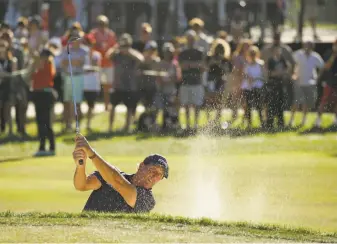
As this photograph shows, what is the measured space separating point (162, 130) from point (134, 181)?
11725 mm

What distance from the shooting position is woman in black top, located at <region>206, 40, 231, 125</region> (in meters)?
22.3

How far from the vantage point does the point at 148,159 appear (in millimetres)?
10594

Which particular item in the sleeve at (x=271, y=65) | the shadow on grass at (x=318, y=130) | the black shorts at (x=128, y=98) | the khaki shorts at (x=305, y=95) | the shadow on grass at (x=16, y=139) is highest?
the sleeve at (x=271, y=65)

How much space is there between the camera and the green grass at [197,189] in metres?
10.6

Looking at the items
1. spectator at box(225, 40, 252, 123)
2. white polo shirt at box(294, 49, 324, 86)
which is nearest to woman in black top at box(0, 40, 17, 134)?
spectator at box(225, 40, 252, 123)

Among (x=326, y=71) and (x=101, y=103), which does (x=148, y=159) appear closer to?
(x=326, y=71)

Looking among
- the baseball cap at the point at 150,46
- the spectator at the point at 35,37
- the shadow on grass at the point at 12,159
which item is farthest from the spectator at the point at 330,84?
the shadow on grass at the point at 12,159

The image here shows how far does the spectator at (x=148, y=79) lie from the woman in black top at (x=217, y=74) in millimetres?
944

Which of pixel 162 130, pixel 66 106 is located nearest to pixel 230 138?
pixel 162 130

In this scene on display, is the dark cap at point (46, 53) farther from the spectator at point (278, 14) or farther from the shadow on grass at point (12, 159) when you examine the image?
the spectator at point (278, 14)

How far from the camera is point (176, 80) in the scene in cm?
2252

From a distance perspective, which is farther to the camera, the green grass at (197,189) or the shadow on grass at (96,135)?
the shadow on grass at (96,135)

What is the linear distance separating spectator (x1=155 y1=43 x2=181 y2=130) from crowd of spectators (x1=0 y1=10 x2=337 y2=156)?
0.06ft

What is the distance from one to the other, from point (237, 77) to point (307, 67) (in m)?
1.59
